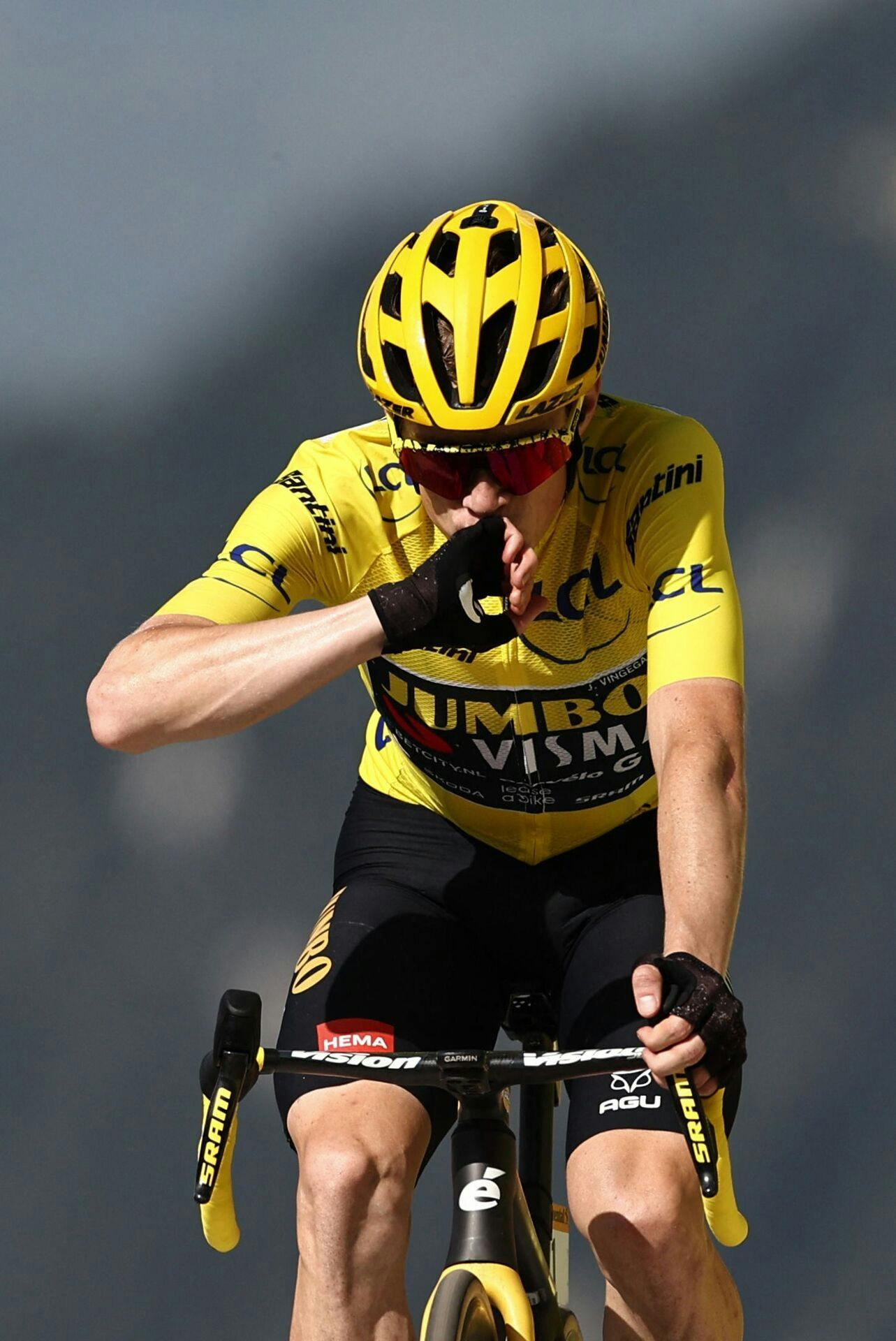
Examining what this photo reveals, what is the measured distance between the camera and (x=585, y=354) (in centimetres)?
230

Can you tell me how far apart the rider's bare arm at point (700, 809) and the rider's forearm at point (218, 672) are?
1.18 ft

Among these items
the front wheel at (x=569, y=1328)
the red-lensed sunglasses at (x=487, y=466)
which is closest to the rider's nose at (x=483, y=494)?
the red-lensed sunglasses at (x=487, y=466)

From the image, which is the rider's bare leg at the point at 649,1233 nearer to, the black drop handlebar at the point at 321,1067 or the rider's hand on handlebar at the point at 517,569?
the black drop handlebar at the point at 321,1067

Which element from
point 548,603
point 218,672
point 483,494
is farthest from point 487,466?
point 218,672

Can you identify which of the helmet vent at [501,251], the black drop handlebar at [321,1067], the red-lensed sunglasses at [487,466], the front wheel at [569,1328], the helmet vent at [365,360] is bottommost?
the front wheel at [569,1328]

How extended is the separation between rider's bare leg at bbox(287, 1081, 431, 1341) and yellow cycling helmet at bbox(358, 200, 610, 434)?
82cm

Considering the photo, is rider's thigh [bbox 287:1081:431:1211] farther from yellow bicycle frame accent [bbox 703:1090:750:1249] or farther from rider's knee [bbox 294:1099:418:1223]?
yellow bicycle frame accent [bbox 703:1090:750:1249]

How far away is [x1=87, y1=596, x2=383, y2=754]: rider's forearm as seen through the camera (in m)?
2.14

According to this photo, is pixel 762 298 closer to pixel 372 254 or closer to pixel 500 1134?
pixel 372 254

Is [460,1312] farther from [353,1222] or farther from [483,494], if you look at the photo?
[483,494]

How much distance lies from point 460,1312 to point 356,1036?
381 millimetres

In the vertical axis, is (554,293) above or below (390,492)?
above

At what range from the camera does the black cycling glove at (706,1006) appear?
181 cm

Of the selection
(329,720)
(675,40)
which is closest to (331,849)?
(329,720)
